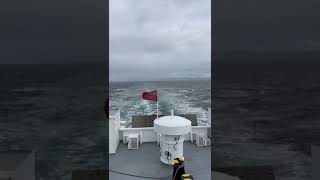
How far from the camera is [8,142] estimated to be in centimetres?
914

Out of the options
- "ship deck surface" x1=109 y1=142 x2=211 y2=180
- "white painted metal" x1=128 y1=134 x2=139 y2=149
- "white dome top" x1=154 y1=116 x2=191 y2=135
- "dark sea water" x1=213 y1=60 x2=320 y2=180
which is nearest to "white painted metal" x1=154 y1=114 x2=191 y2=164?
"white dome top" x1=154 y1=116 x2=191 y2=135

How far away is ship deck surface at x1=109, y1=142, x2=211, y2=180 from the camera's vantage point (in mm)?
2305

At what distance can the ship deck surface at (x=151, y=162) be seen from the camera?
230 centimetres

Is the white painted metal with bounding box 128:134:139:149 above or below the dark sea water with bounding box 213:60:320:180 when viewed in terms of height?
above

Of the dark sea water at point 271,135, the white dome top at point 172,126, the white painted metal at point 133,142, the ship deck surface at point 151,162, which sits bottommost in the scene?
the dark sea water at point 271,135

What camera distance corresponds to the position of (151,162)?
2.61 m

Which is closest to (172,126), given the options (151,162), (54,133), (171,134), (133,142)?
(171,134)

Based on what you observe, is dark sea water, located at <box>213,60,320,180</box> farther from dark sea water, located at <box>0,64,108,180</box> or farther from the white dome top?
dark sea water, located at <box>0,64,108,180</box>

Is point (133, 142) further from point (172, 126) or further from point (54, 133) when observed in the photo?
point (54, 133)

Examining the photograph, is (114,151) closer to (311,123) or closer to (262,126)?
(262,126)

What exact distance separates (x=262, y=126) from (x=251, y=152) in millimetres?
5762

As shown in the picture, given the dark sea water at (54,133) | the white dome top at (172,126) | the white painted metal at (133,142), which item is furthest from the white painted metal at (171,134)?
the dark sea water at (54,133)

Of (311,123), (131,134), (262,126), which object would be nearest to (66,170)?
(131,134)

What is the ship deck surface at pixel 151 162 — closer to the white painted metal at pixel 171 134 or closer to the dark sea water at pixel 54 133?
the white painted metal at pixel 171 134
